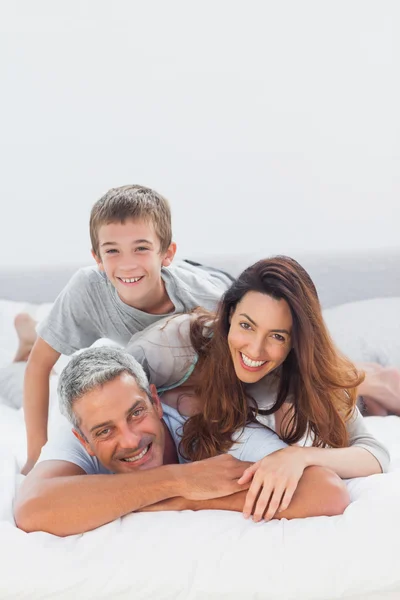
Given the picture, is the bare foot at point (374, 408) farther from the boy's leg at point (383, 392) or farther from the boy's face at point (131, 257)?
the boy's face at point (131, 257)

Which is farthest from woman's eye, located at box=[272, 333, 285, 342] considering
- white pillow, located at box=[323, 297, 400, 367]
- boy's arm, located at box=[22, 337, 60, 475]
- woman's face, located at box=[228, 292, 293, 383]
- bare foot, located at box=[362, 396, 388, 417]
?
white pillow, located at box=[323, 297, 400, 367]

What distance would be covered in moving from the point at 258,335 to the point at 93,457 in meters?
0.52

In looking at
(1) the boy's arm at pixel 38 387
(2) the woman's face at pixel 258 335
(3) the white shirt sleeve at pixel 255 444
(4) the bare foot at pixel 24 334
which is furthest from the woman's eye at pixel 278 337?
(4) the bare foot at pixel 24 334

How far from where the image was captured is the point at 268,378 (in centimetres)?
192

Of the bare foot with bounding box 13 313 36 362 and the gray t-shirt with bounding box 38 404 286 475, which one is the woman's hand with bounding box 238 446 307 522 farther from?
the bare foot with bounding box 13 313 36 362

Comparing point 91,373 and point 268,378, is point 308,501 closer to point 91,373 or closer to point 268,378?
point 268,378

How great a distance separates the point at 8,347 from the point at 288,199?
5.10 ft

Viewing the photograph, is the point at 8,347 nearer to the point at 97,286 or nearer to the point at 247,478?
the point at 97,286

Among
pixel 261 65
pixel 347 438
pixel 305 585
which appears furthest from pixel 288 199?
pixel 305 585

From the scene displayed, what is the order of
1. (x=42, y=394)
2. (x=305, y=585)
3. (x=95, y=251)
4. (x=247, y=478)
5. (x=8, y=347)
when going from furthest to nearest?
→ (x=8, y=347)
(x=42, y=394)
(x=95, y=251)
(x=247, y=478)
(x=305, y=585)

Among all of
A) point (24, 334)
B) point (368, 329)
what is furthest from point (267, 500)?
point (24, 334)

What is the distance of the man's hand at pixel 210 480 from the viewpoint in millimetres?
1533

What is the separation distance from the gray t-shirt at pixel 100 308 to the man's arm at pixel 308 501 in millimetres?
709

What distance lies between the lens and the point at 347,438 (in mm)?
1800
